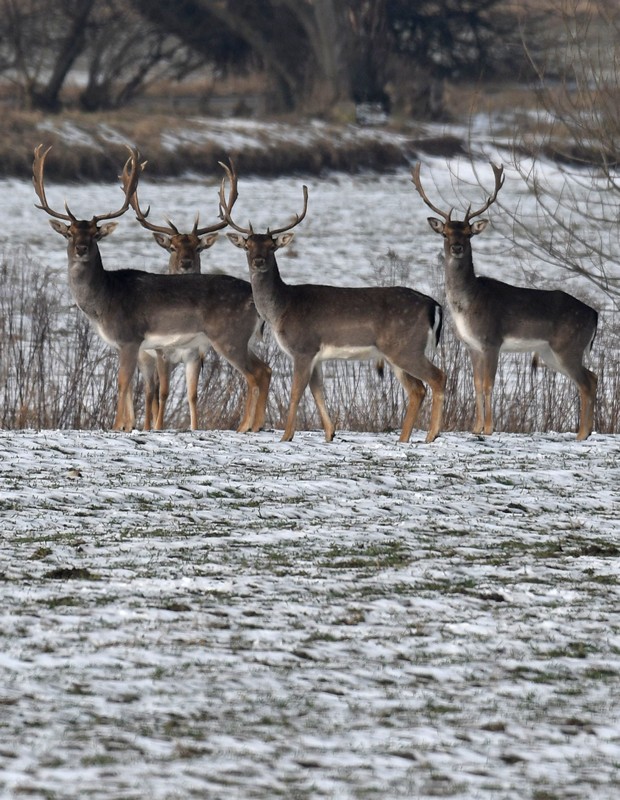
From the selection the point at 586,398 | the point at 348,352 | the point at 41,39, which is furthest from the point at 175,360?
the point at 41,39

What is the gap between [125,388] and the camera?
1191 cm

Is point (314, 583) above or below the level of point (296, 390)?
below

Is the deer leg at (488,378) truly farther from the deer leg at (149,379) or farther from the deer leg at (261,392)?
the deer leg at (149,379)

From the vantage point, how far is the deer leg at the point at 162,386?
40.3 feet

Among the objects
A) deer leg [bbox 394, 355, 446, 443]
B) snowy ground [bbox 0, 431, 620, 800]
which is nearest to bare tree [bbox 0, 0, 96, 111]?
deer leg [bbox 394, 355, 446, 443]

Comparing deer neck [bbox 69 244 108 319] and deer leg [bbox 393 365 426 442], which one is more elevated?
deer neck [bbox 69 244 108 319]

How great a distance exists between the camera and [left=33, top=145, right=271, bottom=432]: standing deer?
11969 mm

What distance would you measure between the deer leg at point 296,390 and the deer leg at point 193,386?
1.13 m

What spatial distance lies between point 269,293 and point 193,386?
3.97 feet

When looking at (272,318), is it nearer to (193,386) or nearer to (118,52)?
(193,386)

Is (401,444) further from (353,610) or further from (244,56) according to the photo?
(244,56)

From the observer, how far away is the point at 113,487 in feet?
30.3

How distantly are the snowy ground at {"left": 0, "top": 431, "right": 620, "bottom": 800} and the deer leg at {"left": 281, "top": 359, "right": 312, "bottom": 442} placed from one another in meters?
1.09

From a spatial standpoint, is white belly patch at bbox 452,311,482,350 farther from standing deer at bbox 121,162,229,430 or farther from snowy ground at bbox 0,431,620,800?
snowy ground at bbox 0,431,620,800
